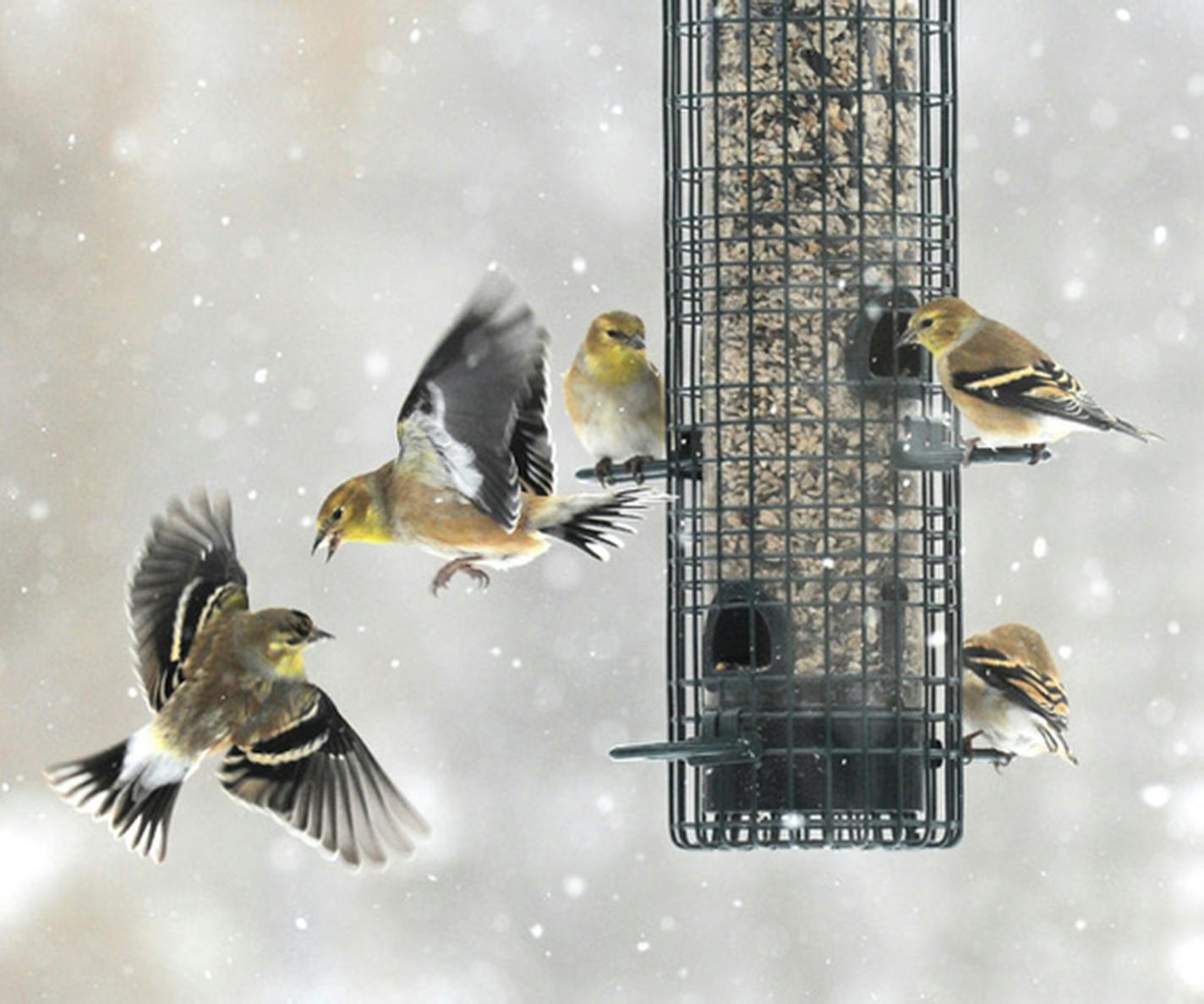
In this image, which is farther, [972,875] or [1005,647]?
[972,875]

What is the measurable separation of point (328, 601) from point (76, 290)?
7.23ft

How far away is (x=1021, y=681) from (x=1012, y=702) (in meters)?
0.08

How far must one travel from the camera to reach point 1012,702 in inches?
363

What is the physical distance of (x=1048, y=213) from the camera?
1427 cm

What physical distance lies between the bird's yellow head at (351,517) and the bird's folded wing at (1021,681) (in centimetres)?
211

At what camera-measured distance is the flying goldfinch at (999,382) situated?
7.94 m

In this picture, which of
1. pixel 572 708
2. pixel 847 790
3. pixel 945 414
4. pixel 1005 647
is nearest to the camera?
pixel 847 790

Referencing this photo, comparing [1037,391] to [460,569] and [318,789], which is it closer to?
[460,569]

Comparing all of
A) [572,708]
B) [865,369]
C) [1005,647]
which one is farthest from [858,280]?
[572,708]

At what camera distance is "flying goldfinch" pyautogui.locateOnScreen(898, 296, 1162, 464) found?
26.0ft

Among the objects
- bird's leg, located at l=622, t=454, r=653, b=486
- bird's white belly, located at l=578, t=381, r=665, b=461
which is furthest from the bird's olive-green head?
bird's leg, located at l=622, t=454, r=653, b=486

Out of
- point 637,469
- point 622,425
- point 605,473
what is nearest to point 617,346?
point 622,425

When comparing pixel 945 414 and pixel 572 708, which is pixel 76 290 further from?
pixel 945 414

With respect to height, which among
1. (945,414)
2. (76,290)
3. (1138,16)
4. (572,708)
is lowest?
(572,708)
